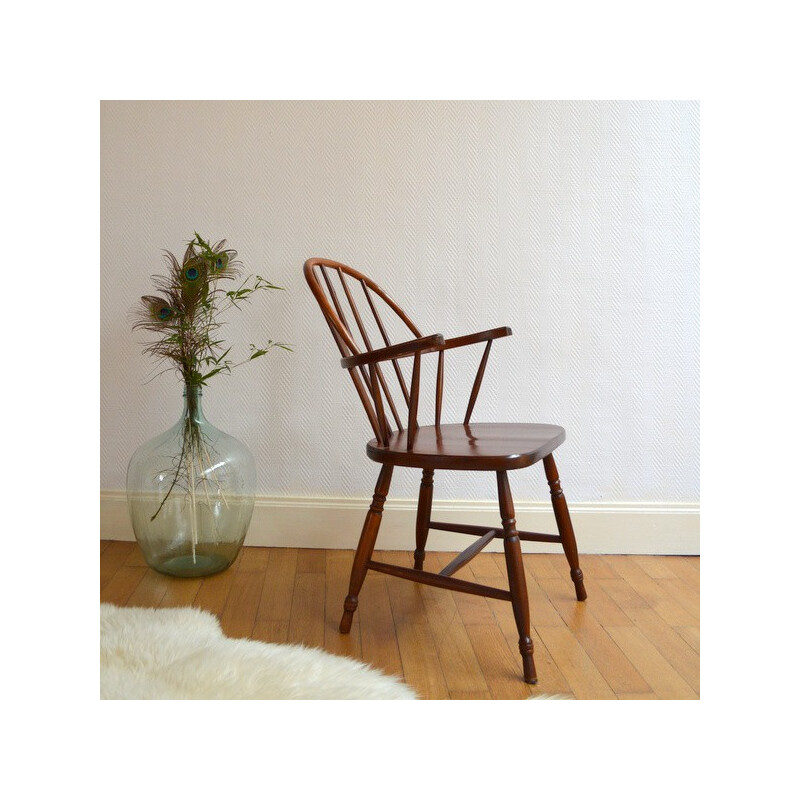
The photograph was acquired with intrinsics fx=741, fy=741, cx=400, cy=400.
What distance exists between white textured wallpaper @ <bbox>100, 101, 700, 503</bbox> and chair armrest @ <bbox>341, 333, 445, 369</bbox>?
28.0 inches

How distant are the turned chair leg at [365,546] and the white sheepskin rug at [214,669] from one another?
125 millimetres

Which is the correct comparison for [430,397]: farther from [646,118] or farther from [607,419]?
[646,118]

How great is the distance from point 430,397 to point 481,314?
0.29 meters

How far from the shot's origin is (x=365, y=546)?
64.7 inches

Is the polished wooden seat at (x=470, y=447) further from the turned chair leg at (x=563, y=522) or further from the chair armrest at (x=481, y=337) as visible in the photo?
the chair armrest at (x=481, y=337)

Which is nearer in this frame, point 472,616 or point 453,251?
point 472,616

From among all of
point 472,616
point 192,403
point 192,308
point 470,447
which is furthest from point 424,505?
point 192,308

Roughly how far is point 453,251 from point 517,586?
43.9 inches

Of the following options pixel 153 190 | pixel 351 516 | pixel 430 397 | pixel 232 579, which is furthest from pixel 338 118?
pixel 232 579

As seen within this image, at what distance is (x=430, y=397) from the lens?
7.33ft

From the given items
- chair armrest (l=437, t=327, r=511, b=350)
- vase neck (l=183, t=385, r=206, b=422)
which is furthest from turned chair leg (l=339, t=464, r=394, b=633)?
vase neck (l=183, t=385, r=206, b=422)

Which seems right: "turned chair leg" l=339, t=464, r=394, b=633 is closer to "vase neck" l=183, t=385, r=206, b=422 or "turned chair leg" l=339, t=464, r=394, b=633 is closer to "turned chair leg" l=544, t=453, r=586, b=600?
"turned chair leg" l=544, t=453, r=586, b=600

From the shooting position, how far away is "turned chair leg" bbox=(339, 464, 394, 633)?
5.37 ft

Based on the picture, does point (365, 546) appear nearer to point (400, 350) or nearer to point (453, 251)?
point (400, 350)
